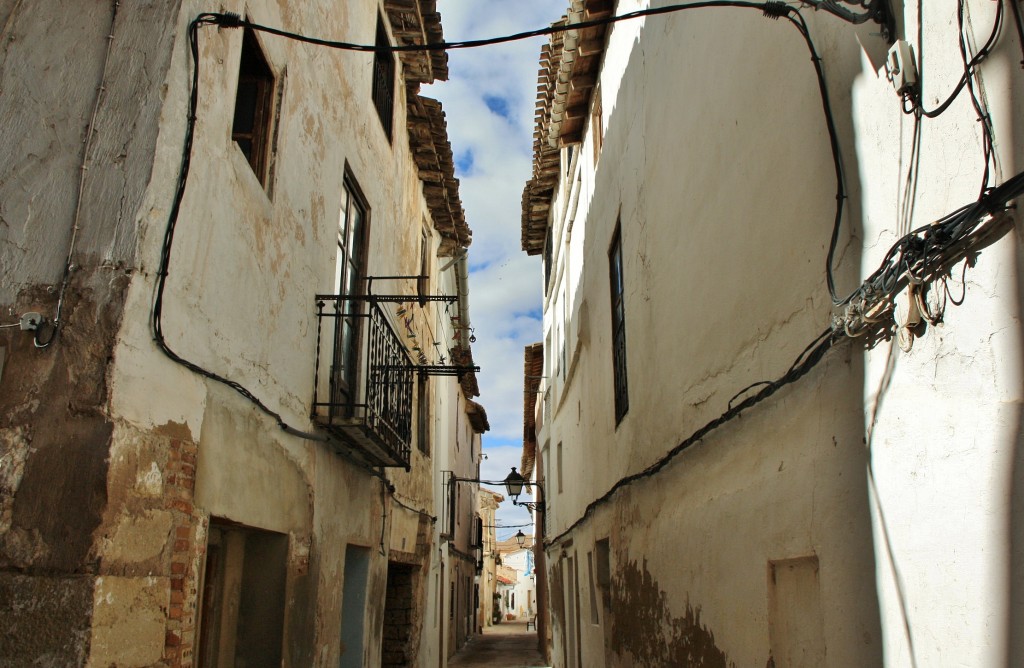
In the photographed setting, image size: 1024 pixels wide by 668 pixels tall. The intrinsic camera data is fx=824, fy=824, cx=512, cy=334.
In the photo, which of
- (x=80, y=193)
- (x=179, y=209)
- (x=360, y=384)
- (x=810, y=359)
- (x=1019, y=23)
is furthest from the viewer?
(x=360, y=384)

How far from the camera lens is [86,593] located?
2.94 meters

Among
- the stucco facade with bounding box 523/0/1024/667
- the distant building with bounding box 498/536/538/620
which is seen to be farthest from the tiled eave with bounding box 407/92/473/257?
the distant building with bounding box 498/536/538/620

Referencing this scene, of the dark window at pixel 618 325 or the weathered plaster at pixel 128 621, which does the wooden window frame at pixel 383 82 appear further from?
the weathered plaster at pixel 128 621

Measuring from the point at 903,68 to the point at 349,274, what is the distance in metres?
5.49

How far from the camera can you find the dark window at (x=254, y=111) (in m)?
5.04

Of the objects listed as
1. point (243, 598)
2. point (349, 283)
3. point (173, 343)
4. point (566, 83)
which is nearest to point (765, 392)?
point (173, 343)

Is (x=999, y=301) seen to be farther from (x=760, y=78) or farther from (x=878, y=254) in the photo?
(x=760, y=78)

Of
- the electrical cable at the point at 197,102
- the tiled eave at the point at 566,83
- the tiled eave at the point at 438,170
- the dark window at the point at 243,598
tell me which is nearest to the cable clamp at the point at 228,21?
the electrical cable at the point at 197,102

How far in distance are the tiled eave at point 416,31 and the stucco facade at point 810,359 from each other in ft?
9.48

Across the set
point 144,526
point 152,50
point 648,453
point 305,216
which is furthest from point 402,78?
point 144,526

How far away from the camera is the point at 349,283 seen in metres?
7.28

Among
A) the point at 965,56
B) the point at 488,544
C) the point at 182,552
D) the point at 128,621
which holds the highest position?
the point at 965,56

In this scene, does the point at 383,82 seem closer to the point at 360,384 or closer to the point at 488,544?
the point at 360,384

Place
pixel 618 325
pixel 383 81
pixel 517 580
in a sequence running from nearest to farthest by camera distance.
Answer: pixel 618 325 → pixel 383 81 → pixel 517 580
